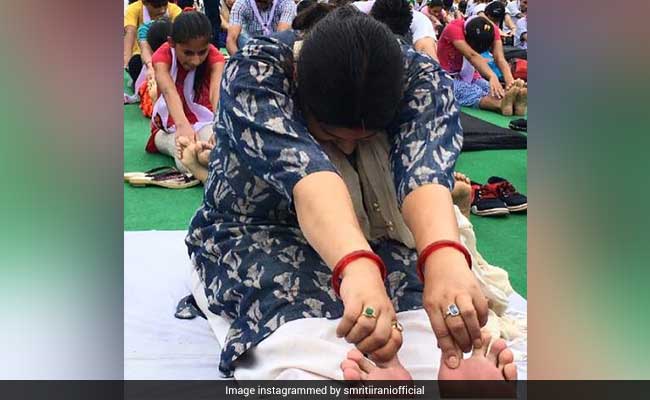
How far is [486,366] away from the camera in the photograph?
1102 mm

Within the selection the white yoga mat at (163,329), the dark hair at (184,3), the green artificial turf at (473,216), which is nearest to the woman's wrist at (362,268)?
the white yoga mat at (163,329)

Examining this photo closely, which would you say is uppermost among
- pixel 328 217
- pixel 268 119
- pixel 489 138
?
pixel 268 119

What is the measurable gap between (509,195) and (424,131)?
1.78m

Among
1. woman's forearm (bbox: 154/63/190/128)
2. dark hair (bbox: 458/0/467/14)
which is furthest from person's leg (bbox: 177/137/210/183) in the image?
dark hair (bbox: 458/0/467/14)

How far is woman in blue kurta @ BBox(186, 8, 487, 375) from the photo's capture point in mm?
1093

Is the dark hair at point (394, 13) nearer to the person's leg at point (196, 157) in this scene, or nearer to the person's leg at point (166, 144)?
the person's leg at point (196, 157)

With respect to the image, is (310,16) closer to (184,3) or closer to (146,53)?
(146,53)

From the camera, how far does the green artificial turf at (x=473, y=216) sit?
2547 millimetres

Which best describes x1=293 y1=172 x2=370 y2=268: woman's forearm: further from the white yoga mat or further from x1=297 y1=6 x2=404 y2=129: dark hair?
the white yoga mat

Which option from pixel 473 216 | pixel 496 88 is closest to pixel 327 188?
pixel 473 216

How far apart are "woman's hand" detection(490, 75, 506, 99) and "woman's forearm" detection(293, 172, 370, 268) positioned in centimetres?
388
